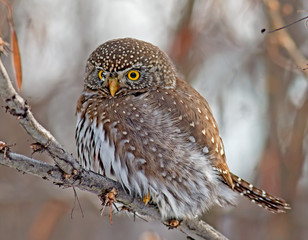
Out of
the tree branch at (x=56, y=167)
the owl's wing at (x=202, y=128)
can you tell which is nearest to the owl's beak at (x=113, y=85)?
the owl's wing at (x=202, y=128)

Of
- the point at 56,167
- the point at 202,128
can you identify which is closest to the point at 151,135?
the point at 202,128

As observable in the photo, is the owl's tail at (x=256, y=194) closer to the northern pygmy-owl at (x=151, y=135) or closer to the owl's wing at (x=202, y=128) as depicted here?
the northern pygmy-owl at (x=151, y=135)

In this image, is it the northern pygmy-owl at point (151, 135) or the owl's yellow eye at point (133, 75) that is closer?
the northern pygmy-owl at point (151, 135)

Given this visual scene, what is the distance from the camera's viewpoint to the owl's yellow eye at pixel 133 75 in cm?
431

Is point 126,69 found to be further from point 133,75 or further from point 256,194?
point 256,194

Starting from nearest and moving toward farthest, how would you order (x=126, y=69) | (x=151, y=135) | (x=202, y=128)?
1. (x=151, y=135)
2. (x=202, y=128)
3. (x=126, y=69)

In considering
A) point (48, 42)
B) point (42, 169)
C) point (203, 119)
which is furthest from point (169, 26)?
point (42, 169)

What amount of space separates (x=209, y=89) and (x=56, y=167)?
372cm

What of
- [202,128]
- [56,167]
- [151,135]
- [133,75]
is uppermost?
[133,75]

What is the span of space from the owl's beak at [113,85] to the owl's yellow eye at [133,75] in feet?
0.42

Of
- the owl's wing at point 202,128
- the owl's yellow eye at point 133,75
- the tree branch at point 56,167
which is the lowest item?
the tree branch at point 56,167

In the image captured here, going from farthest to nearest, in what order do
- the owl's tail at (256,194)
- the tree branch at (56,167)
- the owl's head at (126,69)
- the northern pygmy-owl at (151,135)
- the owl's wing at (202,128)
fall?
the owl's tail at (256,194), the owl's head at (126,69), the owl's wing at (202,128), the northern pygmy-owl at (151,135), the tree branch at (56,167)

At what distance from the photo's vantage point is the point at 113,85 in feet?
13.8

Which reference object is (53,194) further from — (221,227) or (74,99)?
(221,227)
